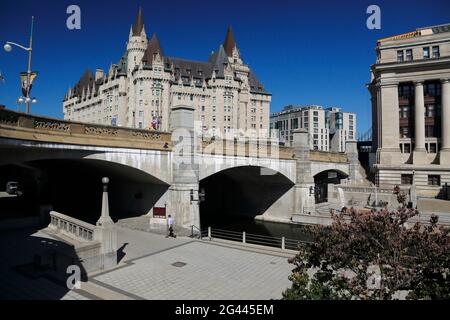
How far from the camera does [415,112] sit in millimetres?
46188

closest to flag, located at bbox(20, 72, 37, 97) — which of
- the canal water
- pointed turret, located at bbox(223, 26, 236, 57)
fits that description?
the canal water

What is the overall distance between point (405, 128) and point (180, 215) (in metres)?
41.5

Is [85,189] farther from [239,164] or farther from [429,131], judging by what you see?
[429,131]

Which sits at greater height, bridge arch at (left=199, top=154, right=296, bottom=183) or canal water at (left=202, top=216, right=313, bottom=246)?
bridge arch at (left=199, top=154, right=296, bottom=183)

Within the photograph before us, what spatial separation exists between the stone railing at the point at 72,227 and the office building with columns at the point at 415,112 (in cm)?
4214

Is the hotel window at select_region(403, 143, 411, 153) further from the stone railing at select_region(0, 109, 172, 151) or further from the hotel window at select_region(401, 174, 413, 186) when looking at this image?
the stone railing at select_region(0, 109, 172, 151)

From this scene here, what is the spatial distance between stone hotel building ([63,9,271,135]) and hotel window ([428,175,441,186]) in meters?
50.4

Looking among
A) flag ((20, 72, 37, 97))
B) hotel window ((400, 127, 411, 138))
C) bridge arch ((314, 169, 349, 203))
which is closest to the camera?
flag ((20, 72, 37, 97))

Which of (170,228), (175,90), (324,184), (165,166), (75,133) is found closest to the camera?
(75,133)

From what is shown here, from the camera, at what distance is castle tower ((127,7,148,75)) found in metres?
81.8

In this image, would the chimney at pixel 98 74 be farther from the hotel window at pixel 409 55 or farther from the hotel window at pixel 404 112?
the hotel window at pixel 404 112

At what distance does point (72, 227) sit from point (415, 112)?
4751cm

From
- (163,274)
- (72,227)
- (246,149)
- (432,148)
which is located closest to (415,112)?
Answer: (432,148)
